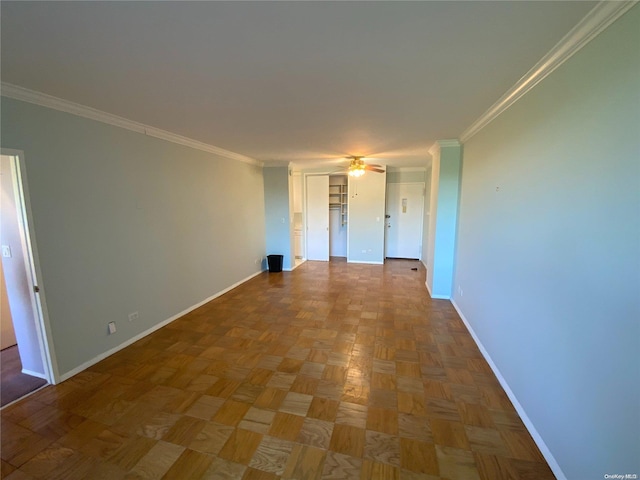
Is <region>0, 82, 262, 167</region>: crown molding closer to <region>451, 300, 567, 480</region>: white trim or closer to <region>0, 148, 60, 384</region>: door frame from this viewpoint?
<region>0, 148, 60, 384</region>: door frame

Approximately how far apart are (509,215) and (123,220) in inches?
154

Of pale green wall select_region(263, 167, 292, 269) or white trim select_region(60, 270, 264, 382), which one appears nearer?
white trim select_region(60, 270, 264, 382)

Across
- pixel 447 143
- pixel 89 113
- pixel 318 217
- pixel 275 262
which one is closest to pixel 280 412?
pixel 89 113

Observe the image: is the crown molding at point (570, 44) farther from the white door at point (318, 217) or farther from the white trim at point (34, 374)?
the white door at point (318, 217)

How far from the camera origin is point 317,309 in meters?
4.04

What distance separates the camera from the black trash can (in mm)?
6160

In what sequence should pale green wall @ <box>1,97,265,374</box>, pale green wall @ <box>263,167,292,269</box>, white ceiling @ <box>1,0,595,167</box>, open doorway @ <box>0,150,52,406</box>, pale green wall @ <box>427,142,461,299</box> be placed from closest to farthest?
white ceiling @ <box>1,0,595,167</box>
open doorway @ <box>0,150,52,406</box>
pale green wall @ <box>1,97,265,374</box>
pale green wall @ <box>427,142,461,299</box>
pale green wall @ <box>263,167,292,269</box>

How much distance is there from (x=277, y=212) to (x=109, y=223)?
3.66 meters

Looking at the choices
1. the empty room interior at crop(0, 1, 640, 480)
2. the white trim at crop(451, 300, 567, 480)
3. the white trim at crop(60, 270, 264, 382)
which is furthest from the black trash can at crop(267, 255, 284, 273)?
the white trim at crop(451, 300, 567, 480)

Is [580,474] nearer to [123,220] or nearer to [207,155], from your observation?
[123,220]

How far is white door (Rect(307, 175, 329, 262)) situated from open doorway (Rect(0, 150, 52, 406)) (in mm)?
5603

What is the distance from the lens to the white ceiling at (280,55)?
1.26 metres

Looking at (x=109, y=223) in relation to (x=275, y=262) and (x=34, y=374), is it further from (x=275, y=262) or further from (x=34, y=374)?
(x=275, y=262)

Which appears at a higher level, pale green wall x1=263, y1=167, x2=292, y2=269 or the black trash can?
pale green wall x1=263, y1=167, x2=292, y2=269
